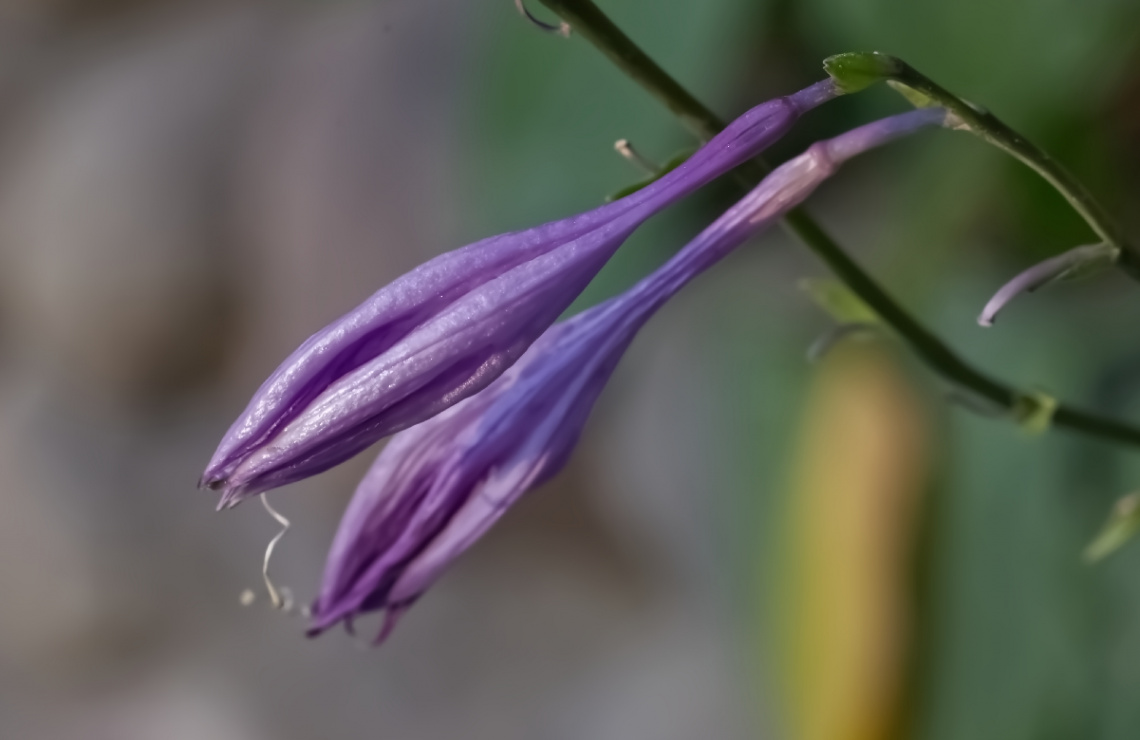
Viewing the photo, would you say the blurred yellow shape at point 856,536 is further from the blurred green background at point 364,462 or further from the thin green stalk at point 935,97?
the thin green stalk at point 935,97

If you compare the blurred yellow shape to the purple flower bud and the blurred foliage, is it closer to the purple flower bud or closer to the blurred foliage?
the blurred foliage

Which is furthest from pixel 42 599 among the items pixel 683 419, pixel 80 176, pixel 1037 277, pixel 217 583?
pixel 1037 277

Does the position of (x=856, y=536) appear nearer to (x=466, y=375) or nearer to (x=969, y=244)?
(x=969, y=244)

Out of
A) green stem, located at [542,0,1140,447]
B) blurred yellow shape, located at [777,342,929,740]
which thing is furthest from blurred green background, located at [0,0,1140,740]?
green stem, located at [542,0,1140,447]

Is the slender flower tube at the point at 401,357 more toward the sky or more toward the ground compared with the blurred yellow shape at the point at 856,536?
more toward the sky

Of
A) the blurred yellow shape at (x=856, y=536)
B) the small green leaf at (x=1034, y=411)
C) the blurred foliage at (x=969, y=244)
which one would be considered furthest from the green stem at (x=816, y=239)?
the blurred yellow shape at (x=856, y=536)

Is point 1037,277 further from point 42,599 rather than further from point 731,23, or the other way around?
point 42,599

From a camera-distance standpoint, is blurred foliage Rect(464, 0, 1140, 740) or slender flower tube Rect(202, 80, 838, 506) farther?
blurred foliage Rect(464, 0, 1140, 740)
